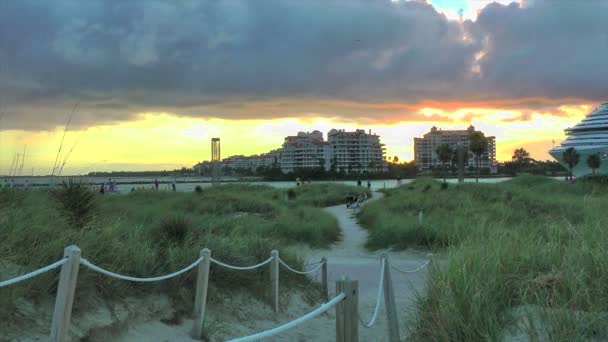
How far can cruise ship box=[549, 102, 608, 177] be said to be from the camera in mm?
79062

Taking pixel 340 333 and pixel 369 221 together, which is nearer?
pixel 340 333

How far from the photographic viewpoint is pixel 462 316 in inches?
161

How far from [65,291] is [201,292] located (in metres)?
2.12

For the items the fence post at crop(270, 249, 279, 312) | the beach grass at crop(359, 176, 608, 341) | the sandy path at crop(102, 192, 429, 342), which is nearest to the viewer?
the beach grass at crop(359, 176, 608, 341)

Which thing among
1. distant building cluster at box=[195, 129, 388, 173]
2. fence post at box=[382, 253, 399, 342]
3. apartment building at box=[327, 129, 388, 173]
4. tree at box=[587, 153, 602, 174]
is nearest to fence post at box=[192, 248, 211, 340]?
fence post at box=[382, 253, 399, 342]

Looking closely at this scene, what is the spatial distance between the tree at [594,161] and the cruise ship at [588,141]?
143cm

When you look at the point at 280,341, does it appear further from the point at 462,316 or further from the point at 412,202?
the point at 412,202

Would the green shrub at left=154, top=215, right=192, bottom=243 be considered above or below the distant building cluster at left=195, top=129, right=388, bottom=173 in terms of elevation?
below

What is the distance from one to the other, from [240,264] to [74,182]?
316cm

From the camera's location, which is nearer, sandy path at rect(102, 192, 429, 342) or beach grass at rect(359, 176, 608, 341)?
beach grass at rect(359, 176, 608, 341)

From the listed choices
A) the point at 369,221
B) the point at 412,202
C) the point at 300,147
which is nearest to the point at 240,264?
the point at 369,221

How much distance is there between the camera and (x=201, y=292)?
18.1ft

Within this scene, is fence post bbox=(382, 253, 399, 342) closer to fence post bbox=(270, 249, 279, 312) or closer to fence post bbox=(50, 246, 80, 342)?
fence post bbox=(270, 249, 279, 312)

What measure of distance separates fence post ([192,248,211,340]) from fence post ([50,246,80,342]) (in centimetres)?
186
